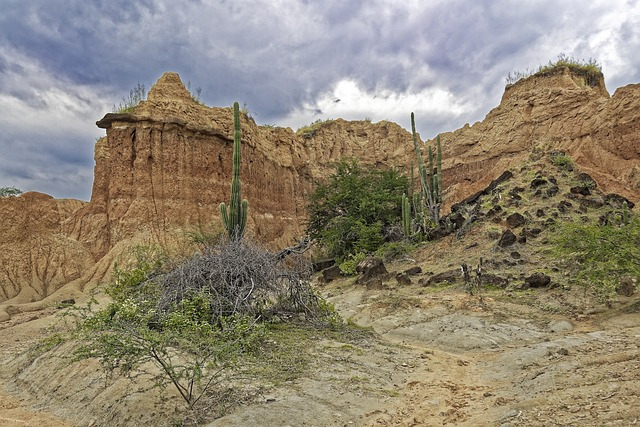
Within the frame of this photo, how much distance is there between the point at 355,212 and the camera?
2723 cm

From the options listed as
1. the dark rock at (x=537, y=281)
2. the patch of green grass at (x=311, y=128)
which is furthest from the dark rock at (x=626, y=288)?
the patch of green grass at (x=311, y=128)

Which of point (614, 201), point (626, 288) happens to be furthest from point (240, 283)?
point (614, 201)

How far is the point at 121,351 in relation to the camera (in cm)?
498

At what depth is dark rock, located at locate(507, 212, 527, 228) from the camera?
59.6 ft

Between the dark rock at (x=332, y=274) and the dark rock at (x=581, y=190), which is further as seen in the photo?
the dark rock at (x=332, y=274)

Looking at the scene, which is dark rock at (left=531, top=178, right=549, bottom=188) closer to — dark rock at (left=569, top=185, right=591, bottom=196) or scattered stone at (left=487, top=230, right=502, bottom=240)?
dark rock at (left=569, top=185, right=591, bottom=196)

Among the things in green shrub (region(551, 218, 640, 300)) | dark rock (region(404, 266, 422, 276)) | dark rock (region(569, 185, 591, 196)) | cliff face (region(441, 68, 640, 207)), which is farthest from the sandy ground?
cliff face (region(441, 68, 640, 207))

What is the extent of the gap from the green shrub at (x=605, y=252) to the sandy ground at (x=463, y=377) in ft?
2.31

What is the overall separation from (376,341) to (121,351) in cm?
526

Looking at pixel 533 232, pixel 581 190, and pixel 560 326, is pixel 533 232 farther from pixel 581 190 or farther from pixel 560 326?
pixel 560 326

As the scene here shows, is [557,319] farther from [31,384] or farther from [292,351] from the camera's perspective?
[31,384]

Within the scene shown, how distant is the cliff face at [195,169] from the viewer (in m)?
24.1

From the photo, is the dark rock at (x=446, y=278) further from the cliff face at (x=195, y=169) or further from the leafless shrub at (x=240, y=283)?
the cliff face at (x=195, y=169)

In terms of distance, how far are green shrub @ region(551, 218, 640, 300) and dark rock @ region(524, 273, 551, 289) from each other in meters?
1.19
